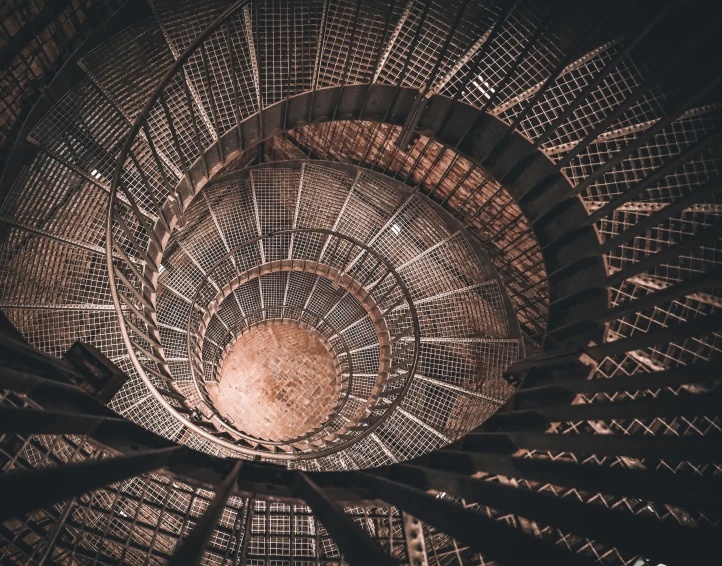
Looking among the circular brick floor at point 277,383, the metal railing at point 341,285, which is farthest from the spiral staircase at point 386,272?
the circular brick floor at point 277,383

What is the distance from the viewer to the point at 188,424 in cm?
559

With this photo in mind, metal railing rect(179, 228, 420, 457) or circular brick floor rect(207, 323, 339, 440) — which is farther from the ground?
metal railing rect(179, 228, 420, 457)

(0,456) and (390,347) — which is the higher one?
(390,347)

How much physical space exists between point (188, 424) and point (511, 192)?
17.9 ft

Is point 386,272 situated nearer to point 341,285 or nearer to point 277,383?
point 341,285

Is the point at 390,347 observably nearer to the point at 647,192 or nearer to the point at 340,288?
the point at 340,288

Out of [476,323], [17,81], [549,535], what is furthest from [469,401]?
[17,81]

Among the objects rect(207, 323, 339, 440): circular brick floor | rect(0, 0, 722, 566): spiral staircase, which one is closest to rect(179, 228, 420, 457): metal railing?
rect(0, 0, 722, 566): spiral staircase

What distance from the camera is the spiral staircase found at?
299 centimetres

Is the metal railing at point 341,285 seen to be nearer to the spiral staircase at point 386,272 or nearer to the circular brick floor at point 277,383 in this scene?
the spiral staircase at point 386,272

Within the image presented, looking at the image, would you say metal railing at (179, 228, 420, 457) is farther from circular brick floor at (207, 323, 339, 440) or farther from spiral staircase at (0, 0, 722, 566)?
circular brick floor at (207, 323, 339, 440)

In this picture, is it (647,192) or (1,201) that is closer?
(647,192)

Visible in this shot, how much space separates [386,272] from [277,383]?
439 centimetres

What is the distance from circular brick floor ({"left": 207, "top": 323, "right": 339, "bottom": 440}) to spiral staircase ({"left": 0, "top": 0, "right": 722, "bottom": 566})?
101 centimetres
